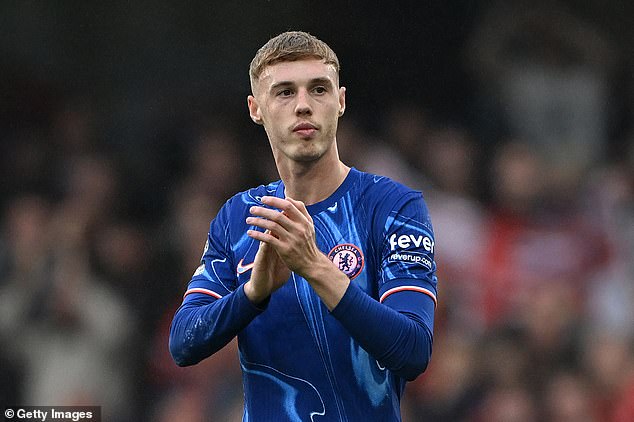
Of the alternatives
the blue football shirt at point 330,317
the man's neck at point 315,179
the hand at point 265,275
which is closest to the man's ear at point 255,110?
the man's neck at point 315,179

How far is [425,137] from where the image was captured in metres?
6.76

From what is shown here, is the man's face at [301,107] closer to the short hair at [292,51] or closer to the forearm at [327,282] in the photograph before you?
the short hair at [292,51]

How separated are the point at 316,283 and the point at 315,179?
54cm

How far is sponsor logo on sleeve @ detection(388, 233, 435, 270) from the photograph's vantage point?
9.50 ft

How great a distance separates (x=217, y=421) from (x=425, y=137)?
224 centimetres

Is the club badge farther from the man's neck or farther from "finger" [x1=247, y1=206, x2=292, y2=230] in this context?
"finger" [x1=247, y1=206, x2=292, y2=230]

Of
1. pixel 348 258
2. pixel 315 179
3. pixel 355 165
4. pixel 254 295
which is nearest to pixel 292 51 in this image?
pixel 315 179

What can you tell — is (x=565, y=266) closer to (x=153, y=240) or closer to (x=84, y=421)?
(x=153, y=240)

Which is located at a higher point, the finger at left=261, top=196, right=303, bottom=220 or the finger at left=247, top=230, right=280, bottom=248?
the finger at left=261, top=196, right=303, bottom=220

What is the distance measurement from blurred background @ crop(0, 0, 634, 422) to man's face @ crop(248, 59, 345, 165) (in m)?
3.37

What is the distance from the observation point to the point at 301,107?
3.00m

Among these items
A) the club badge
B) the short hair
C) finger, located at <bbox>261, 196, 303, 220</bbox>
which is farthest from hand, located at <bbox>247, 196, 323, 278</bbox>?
the short hair

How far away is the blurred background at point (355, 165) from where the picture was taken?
6.38 m

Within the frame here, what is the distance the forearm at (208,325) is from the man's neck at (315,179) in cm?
43
